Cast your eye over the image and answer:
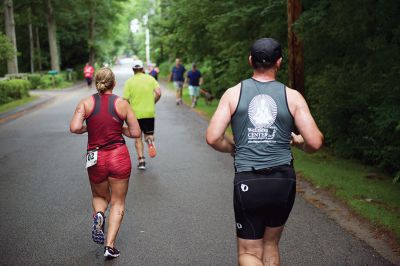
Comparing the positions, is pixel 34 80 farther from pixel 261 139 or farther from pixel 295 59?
pixel 261 139

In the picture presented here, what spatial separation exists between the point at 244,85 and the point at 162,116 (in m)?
16.0

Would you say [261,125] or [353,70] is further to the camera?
[353,70]

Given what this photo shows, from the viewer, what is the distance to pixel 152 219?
6.37m

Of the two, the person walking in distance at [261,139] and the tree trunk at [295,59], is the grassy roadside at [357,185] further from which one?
the person walking in distance at [261,139]

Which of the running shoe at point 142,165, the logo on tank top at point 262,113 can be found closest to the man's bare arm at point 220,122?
the logo on tank top at point 262,113

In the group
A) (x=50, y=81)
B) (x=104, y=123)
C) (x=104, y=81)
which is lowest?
(x=50, y=81)

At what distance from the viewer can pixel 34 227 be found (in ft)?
20.0

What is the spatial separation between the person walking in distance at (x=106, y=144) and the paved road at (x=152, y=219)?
412 mm

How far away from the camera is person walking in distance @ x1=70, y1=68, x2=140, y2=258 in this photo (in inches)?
191

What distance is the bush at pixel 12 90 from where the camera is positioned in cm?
2352

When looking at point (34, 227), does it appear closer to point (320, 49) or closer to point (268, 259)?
point (268, 259)

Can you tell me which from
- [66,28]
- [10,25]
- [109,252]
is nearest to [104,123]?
[109,252]

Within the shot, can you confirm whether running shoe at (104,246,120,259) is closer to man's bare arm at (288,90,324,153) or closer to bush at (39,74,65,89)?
man's bare arm at (288,90,324,153)

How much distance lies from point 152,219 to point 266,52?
11.9ft
